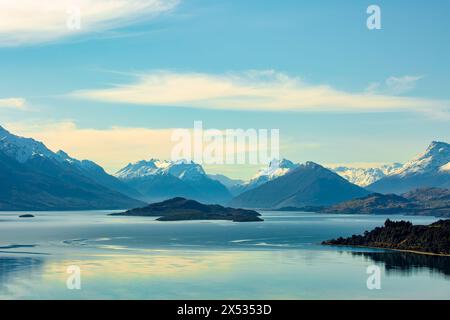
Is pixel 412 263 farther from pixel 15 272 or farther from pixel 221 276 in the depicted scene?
pixel 15 272

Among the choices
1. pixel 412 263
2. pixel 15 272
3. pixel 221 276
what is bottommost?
pixel 221 276

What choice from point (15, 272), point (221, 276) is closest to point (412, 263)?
point (221, 276)

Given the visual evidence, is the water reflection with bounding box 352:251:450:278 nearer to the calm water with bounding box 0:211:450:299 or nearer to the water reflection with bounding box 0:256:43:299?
the calm water with bounding box 0:211:450:299

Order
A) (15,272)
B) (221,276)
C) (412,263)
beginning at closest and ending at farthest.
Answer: (221,276) → (15,272) → (412,263)

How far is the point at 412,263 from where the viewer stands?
588ft

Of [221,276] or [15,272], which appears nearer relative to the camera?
[221,276]

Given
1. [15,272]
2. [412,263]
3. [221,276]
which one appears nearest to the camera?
[221,276]
